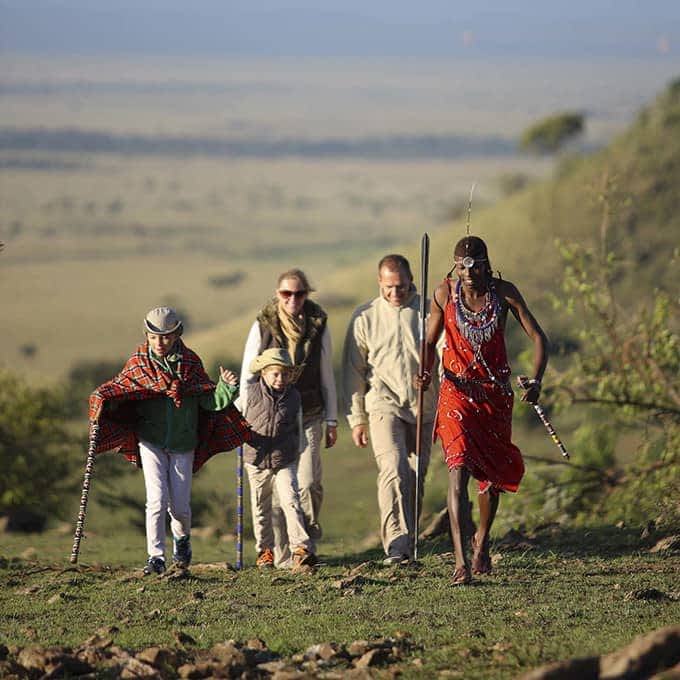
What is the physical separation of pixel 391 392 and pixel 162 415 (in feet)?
5.70

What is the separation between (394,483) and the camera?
35.2ft

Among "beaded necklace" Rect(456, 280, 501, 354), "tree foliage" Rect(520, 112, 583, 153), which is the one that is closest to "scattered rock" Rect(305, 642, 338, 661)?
"beaded necklace" Rect(456, 280, 501, 354)

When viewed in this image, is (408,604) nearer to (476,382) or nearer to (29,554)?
(476,382)

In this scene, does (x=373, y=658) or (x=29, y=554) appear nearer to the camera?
(x=373, y=658)

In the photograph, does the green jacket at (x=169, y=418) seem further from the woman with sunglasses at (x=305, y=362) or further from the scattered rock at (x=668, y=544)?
the scattered rock at (x=668, y=544)

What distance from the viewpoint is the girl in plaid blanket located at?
A: 10.1 meters

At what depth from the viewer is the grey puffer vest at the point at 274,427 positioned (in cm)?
1061

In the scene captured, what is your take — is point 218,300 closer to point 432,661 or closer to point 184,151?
point 432,661

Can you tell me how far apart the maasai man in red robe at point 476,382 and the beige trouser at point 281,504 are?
1.53 metres

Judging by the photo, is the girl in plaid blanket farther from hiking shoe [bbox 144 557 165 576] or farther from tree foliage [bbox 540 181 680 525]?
tree foliage [bbox 540 181 680 525]

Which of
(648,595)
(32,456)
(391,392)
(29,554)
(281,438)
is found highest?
(391,392)

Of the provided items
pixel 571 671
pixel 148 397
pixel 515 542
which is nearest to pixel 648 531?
pixel 515 542

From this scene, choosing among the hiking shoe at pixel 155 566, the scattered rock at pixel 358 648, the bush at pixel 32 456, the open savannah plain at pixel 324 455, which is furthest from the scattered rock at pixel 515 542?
the bush at pixel 32 456

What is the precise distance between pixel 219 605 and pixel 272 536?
82.2 inches
